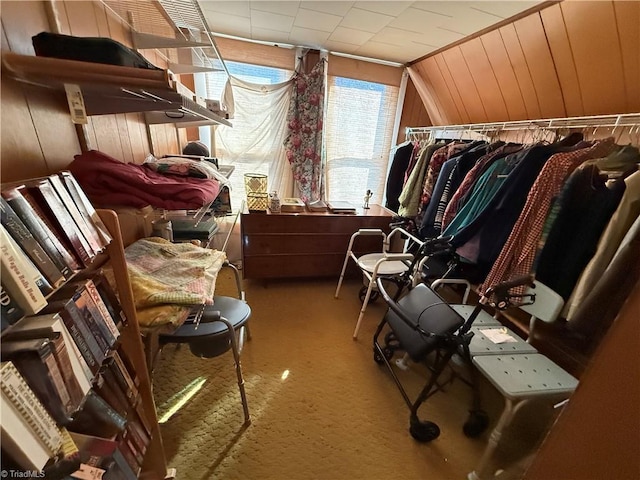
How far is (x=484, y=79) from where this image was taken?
199 cm

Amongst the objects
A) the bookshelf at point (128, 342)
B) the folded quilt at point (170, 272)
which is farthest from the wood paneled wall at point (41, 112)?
the folded quilt at point (170, 272)

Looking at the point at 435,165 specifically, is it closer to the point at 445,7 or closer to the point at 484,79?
the point at 484,79

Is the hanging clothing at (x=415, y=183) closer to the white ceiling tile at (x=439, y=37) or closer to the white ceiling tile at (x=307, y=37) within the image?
the white ceiling tile at (x=439, y=37)

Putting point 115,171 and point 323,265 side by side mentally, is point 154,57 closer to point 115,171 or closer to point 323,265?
point 115,171

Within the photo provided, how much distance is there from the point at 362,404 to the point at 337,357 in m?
0.35

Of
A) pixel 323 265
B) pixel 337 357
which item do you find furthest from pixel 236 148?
pixel 337 357

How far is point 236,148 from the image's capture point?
2633 millimetres

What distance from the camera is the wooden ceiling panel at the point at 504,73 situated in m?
1.74

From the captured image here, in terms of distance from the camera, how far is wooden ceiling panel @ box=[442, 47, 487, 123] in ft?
6.82

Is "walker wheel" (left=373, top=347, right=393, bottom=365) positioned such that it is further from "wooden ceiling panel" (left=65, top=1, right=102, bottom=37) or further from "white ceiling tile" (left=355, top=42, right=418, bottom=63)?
"white ceiling tile" (left=355, top=42, right=418, bottom=63)

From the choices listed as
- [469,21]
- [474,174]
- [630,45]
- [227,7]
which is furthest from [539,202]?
[227,7]

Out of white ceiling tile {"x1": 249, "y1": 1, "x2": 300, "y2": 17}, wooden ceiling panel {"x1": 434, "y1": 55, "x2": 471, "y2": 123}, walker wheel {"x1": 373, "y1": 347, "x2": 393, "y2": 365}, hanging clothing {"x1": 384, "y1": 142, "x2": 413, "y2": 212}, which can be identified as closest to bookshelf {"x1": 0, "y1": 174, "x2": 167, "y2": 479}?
walker wheel {"x1": 373, "y1": 347, "x2": 393, "y2": 365}

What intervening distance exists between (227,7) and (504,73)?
1.95 metres

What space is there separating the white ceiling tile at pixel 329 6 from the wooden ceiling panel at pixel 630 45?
1.33 m
